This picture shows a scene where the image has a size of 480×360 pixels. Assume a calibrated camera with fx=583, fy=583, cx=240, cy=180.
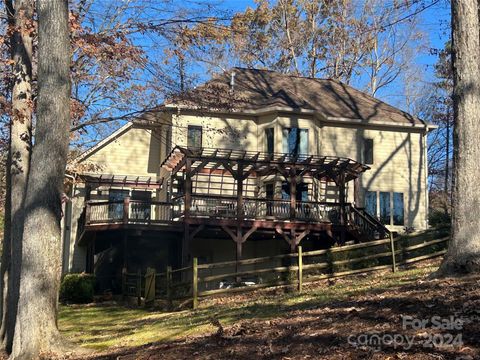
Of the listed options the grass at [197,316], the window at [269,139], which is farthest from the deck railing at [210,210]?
the grass at [197,316]

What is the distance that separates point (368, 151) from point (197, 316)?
1835 centimetres

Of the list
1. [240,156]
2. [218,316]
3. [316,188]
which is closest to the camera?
[218,316]

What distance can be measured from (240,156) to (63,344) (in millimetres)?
14976

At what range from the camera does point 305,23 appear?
39625 millimetres

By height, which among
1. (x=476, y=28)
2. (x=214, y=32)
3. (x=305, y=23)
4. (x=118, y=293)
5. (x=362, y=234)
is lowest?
(x=118, y=293)

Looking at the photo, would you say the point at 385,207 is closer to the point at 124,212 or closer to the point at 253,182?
the point at 253,182

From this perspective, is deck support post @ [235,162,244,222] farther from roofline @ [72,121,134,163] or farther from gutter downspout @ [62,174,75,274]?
gutter downspout @ [62,174,75,274]

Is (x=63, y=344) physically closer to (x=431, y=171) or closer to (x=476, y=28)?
(x=476, y=28)

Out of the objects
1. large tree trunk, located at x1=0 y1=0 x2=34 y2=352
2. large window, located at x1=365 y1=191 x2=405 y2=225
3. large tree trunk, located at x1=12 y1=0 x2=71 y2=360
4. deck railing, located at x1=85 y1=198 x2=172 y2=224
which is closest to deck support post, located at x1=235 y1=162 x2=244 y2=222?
deck railing, located at x1=85 y1=198 x2=172 y2=224

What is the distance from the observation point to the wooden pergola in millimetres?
22531

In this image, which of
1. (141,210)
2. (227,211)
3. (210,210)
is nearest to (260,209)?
(227,211)

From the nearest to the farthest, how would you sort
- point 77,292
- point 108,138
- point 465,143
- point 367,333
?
1. point 367,333
2. point 465,143
3. point 77,292
4. point 108,138

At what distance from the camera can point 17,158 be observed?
11.1m

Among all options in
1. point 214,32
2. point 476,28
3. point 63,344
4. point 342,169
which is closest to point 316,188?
point 342,169
